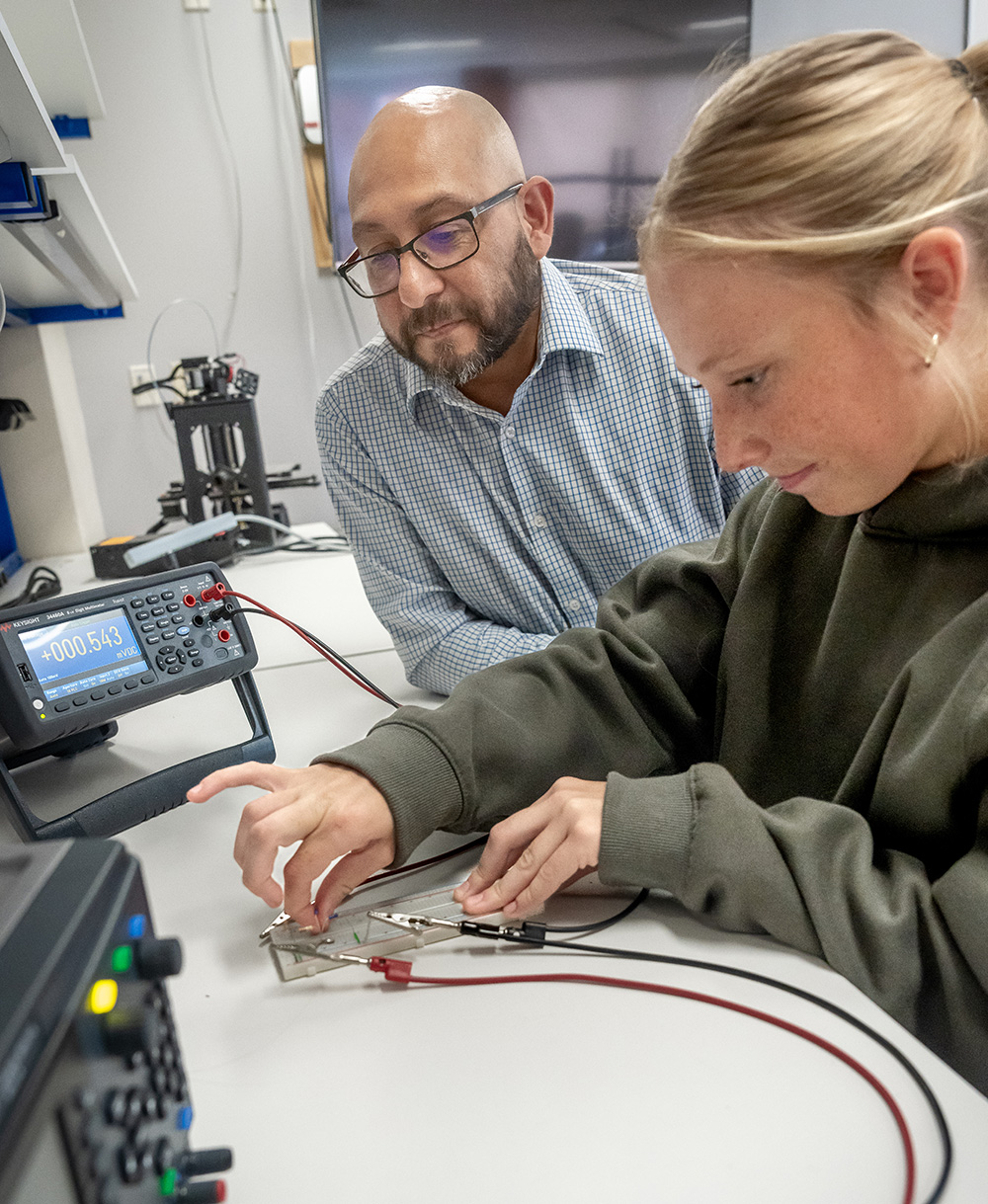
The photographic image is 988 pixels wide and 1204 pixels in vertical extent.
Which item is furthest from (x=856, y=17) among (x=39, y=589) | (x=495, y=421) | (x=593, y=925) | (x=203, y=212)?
(x=593, y=925)

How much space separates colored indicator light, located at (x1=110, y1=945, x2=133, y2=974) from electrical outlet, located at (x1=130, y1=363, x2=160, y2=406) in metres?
3.01

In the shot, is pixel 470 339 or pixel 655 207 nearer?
pixel 655 207

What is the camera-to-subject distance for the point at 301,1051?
1.88 ft

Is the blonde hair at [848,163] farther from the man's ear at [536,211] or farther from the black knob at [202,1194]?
the man's ear at [536,211]

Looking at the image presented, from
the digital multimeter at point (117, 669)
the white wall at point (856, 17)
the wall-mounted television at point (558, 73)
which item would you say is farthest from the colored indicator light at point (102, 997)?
the white wall at point (856, 17)

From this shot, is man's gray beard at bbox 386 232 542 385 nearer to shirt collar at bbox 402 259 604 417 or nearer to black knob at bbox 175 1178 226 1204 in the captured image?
shirt collar at bbox 402 259 604 417

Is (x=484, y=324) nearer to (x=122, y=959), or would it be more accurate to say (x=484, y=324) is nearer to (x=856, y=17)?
(x=122, y=959)

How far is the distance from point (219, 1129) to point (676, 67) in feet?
10.2

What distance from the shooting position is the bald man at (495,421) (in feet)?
4.54

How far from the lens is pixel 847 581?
84cm

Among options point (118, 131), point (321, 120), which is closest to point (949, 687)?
point (321, 120)

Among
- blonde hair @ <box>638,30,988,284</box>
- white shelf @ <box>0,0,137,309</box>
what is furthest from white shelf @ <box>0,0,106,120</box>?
blonde hair @ <box>638,30,988,284</box>

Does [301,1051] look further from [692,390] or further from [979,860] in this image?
[692,390]

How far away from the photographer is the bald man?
4.54ft
